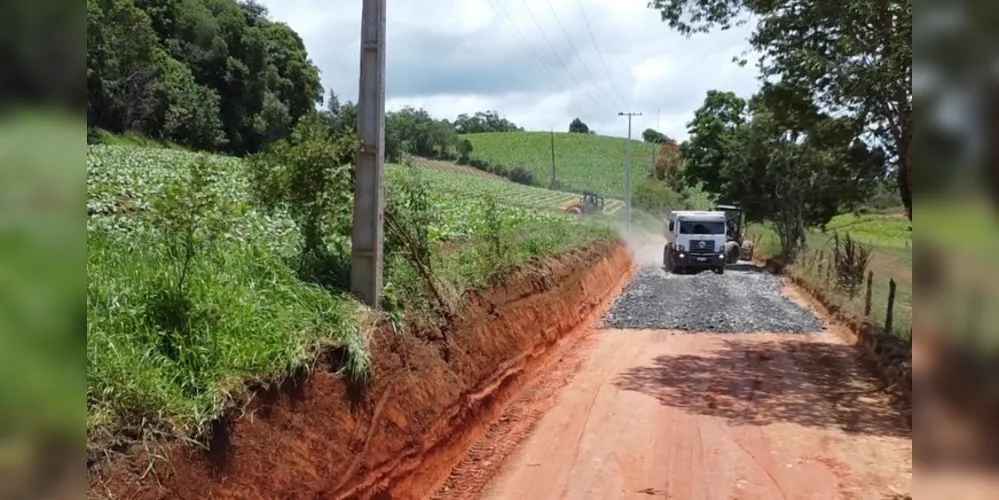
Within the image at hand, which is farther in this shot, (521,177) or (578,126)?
(578,126)

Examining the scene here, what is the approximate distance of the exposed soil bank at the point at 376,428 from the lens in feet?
16.5

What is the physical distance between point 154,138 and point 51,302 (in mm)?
53233

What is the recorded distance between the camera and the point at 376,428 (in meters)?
7.49

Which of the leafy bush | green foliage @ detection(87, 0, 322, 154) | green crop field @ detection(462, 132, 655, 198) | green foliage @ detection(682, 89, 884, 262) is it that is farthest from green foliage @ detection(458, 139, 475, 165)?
green foliage @ detection(682, 89, 884, 262)

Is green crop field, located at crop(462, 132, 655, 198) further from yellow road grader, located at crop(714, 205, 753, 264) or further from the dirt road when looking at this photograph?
the dirt road

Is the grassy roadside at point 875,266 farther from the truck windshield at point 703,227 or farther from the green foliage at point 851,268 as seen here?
the truck windshield at point 703,227

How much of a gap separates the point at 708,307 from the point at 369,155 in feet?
52.3

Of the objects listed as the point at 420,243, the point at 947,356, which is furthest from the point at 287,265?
the point at 947,356

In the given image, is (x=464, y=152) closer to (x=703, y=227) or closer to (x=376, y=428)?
(x=703, y=227)

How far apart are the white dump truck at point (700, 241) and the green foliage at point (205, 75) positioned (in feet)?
78.9

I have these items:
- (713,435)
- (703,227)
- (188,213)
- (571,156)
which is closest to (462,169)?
(571,156)

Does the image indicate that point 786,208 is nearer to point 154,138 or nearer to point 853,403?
point 853,403

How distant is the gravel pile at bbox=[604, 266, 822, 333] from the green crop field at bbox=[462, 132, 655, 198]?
49004 millimetres

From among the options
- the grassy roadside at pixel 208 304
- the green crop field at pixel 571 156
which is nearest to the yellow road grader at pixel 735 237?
the grassy roadside at pixel 208 304
